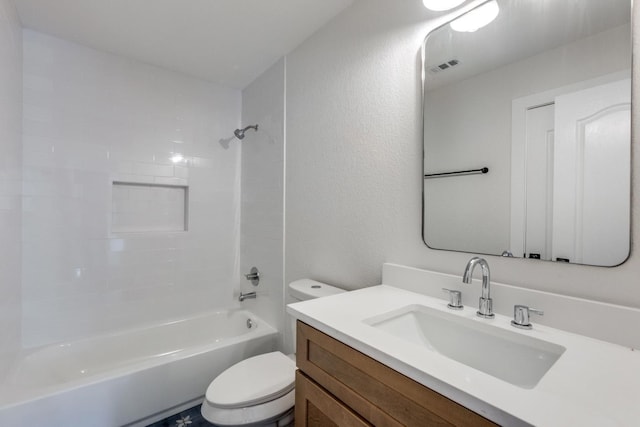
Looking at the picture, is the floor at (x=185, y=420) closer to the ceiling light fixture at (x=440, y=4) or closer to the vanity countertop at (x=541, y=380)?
the vanity countertop at (x=541, y=380)

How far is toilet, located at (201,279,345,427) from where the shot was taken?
1.24 m

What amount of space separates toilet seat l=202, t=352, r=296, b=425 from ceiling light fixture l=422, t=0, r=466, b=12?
173cm

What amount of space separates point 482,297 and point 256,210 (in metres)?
1.86

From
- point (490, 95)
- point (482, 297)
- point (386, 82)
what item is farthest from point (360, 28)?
point (482, 297)

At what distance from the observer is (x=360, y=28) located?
1.56 m

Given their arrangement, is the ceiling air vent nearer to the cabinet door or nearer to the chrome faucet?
the chrome faucet

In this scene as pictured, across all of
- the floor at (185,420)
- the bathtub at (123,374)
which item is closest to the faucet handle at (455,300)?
the bathtub at (123,374)

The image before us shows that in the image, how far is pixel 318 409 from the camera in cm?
92

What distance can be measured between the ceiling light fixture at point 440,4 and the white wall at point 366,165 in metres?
0.04

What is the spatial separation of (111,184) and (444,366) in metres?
2.36

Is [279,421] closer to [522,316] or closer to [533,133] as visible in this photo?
[522,316]

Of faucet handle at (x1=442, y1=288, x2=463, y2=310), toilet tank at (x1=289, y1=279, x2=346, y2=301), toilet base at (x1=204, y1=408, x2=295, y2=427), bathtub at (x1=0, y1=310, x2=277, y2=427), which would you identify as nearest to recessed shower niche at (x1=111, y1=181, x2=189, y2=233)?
bathtub at (x1=0, y1=310, x2=277, y2=427)

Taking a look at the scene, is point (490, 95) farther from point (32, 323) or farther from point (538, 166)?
point (32, 323)

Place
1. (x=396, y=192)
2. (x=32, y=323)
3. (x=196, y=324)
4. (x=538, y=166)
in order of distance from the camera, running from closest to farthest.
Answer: (x=538, y=166), (x=396, y=192), (x=32, y=323), (x=196, y=324)
